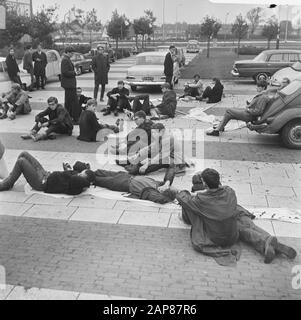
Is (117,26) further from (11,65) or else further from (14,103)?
(14,103)

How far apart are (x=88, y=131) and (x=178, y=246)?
5.28m

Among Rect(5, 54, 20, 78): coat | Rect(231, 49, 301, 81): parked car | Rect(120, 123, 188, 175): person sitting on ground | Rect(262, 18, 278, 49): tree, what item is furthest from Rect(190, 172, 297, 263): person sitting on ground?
Rect(262, 18, 278, 49): tree

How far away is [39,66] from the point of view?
18344mm

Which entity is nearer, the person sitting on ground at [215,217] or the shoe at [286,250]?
the shoe at [286,250]

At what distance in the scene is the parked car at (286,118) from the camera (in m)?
9.65

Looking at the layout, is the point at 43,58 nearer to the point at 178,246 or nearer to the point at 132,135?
the point at 132,135

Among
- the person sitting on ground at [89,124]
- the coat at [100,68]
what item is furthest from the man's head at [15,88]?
the person sitting on ground at [89,124]

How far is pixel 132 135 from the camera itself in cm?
877

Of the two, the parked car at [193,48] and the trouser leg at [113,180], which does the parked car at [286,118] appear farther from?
the parked car at [193,48]

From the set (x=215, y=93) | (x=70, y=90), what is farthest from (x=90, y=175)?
(x=215, y=93)

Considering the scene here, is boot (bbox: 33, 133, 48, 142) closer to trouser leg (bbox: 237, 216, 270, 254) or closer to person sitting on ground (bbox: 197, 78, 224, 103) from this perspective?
trouser leg (bbox: 237, 216, 270, 254)

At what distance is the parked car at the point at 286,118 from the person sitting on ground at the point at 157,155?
8.91 feet

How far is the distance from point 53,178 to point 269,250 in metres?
3.36
